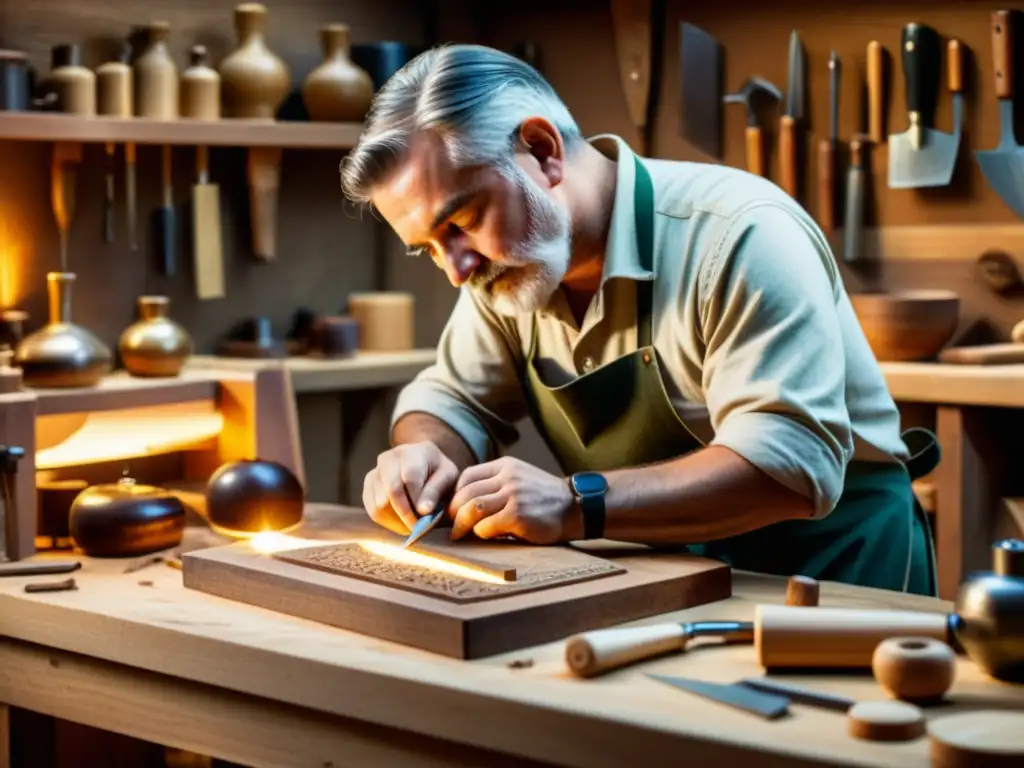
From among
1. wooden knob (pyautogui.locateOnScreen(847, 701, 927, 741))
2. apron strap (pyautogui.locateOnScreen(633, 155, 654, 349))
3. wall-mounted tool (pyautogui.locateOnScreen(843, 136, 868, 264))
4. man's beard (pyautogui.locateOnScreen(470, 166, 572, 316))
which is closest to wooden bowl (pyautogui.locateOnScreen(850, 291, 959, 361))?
wall-mounted tool (pyautogui.locateOnScreen(843, 136, 868, 264))

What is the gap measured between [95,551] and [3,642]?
0.96 ft

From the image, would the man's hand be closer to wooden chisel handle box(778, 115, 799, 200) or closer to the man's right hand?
the man's right hand

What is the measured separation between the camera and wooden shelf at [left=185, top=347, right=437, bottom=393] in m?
3.99

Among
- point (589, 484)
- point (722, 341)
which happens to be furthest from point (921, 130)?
point (589, 484)

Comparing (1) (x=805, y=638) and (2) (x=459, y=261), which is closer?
(1) (x=805, y=638)

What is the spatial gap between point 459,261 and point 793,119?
1937 millimetres

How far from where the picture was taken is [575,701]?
191cm

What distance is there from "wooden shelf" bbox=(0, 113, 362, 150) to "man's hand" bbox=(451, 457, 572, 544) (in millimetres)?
1511

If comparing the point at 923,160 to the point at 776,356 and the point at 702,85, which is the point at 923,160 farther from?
the point at 776,356

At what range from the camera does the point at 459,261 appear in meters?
2.66

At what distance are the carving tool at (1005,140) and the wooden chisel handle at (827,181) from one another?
42 centimetres

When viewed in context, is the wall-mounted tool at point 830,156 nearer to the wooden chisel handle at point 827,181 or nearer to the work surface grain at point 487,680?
the wooden chisel handle at point 827,181

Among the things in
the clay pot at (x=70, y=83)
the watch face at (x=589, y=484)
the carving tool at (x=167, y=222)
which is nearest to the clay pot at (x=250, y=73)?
the carving tool at (x=167, y=222)

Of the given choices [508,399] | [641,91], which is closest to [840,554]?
[508,399]
